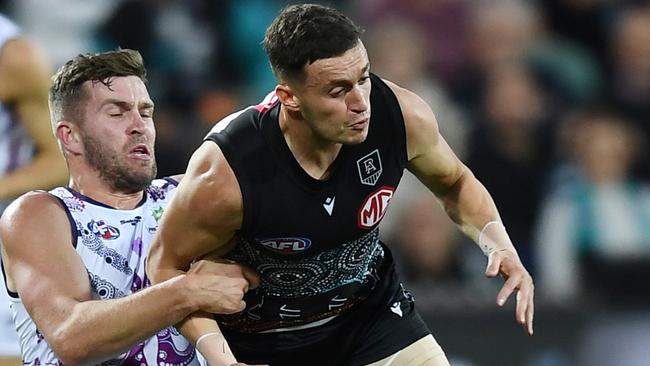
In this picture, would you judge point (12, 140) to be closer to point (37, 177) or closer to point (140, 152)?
point (37, 177)

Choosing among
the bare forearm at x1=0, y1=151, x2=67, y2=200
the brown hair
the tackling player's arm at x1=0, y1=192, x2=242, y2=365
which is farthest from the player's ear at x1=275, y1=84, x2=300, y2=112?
the bare forearm at x1=0, y1=151, x2=67, y2=200

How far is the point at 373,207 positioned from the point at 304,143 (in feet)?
1.05

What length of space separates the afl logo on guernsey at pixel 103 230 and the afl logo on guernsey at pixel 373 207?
845 mm

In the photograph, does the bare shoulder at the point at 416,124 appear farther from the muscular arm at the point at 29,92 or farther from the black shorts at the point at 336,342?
the muscular arm at the point at 29,92

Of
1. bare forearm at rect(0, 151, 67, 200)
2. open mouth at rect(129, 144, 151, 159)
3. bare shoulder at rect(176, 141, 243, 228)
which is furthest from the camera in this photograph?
bare forearm at rect(0, 151, 67, 200)

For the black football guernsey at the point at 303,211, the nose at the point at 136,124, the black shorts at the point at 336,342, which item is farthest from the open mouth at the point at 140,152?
the black shorts at the point at 336,342

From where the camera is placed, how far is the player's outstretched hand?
3916mm

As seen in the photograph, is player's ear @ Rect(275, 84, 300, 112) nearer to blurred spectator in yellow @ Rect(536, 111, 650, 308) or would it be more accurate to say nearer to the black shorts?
the black shorts

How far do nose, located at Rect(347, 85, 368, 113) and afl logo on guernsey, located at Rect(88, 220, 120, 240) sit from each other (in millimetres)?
970

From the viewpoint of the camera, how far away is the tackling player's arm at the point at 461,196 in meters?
3.97

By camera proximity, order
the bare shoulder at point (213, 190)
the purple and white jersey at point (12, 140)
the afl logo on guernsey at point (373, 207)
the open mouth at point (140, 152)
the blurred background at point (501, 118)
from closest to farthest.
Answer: the bare shoulder at point (213, 190) < the afl logo on guernsey at point (373, 207) < the open mouth at point (140, 152) < the purple and white jersey at point (12, 140) < the blurred background at point (501, 118)

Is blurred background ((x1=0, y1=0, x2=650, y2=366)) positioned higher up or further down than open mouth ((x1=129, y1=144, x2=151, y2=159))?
further down

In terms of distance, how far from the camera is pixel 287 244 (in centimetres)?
397

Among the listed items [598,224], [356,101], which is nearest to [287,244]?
[356,101]
